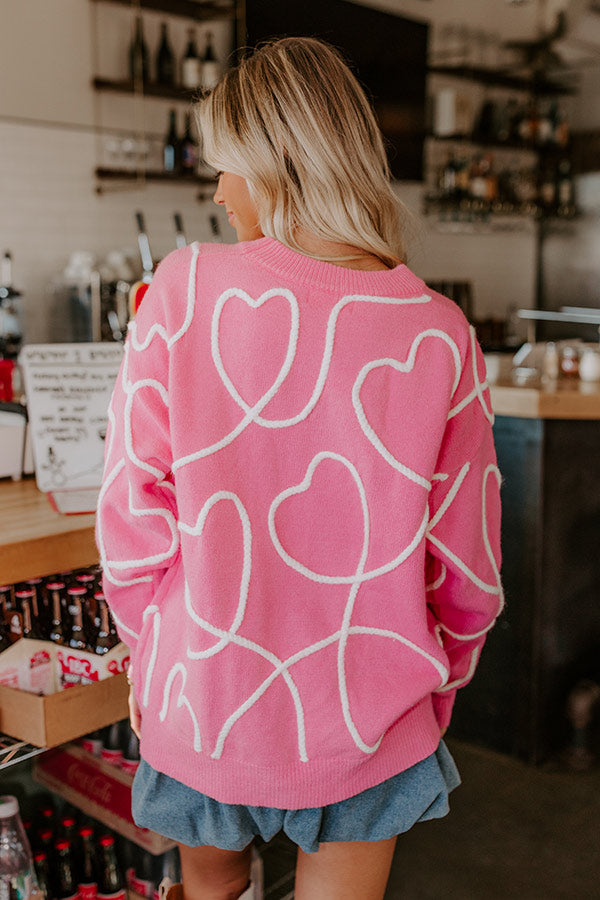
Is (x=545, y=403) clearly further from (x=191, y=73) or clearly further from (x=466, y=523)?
(x=191, y=73)

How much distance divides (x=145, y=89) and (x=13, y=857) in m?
3.85

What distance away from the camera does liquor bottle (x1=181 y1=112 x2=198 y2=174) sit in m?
4.73

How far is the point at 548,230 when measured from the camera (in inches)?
267

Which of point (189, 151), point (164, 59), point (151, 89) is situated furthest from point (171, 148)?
point (164, 59)

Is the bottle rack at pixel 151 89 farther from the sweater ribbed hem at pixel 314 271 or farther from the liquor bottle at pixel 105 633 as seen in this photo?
the sweater ribbed hem at pixel 314 271

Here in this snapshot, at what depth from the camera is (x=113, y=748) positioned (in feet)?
6.43

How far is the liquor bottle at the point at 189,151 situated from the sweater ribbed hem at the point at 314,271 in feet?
12.7

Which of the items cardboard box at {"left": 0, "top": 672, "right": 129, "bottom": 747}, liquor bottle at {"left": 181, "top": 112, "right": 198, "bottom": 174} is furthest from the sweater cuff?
liquor bottle at {"left": 181, "top": 112, "right": 198, "bottom": 174}

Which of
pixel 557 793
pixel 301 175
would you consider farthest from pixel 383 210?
pixel 557 793

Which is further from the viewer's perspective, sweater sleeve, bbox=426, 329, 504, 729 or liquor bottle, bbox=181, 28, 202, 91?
liquor bottle, bbox=181, 28, 202, 91

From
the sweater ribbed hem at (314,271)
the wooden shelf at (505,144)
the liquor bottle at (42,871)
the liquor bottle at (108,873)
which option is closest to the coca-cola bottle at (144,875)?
the liquor bottle at (108,873)

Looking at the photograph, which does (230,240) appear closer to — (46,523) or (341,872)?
(46,523)

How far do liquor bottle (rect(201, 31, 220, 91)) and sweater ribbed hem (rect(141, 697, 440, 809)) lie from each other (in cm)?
410

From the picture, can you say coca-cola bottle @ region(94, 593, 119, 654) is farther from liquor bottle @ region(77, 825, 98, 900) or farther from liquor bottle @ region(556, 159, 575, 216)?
liquor bottle @ region(556, 159, 575, 216)
